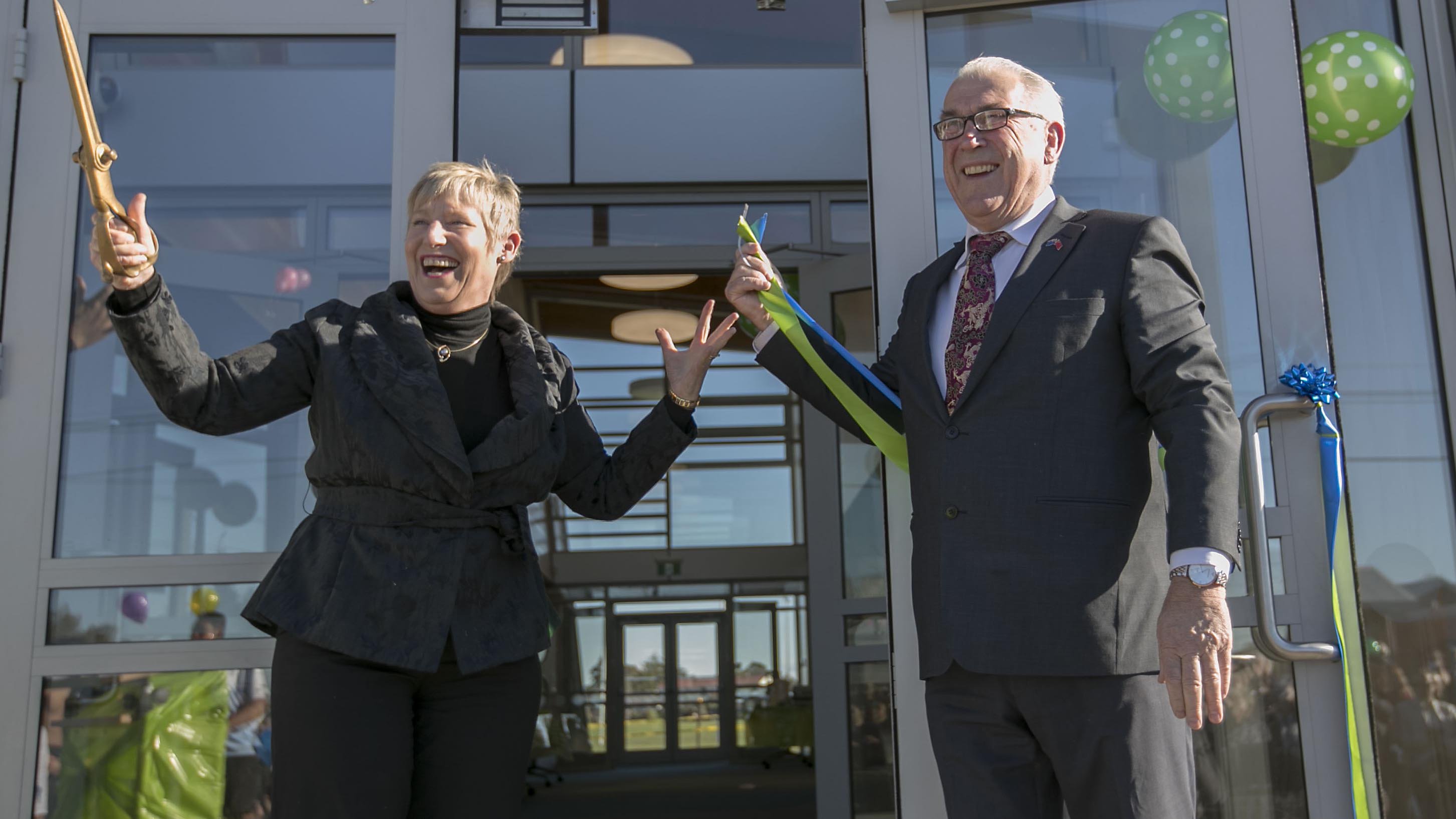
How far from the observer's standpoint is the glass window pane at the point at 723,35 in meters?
5.78

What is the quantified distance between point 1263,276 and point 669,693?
12248 mm

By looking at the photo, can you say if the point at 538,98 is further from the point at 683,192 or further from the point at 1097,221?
the point at 1097,221

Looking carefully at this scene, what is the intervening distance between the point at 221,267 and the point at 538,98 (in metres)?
3.32

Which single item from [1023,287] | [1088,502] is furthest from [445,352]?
[1088,502]

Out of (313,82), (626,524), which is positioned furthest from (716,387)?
(313,82)

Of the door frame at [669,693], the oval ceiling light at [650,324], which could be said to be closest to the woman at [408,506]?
the oval ceiling light at [650,324]

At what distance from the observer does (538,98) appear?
5777 mm

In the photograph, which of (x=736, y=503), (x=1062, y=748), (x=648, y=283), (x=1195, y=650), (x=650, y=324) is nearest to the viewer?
(x=1195, y=650)

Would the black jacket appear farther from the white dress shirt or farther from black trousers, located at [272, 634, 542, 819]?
the white dress shirt

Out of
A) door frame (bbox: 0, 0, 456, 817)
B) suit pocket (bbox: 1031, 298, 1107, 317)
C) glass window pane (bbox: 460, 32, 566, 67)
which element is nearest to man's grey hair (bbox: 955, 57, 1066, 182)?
suit pocket (bbox: 1031, 298, 1107, 317)

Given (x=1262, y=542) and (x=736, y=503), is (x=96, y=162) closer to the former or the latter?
(x=1262, y=542)

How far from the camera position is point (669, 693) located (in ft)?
45.5

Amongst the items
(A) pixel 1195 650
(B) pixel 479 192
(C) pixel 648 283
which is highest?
(C) pixel 648 283

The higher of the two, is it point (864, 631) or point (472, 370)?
point (472, 370)
